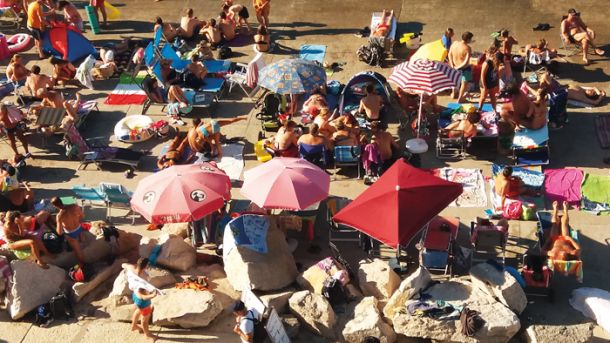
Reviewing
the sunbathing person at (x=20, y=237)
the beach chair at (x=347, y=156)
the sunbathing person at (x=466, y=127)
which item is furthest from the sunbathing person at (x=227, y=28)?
the sunbathing person at (x=20, y=237)

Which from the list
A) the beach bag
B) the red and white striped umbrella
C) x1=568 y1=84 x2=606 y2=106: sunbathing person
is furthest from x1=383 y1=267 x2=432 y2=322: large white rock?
x1=568 y1=84 x2=606 y2=106: sunbathing person

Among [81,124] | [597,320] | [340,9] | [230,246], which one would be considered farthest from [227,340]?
[340,9]

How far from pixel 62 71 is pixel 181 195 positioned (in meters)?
8.30

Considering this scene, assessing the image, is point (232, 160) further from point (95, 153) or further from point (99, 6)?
point (99, 6)

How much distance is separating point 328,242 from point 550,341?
4.47 m

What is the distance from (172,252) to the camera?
13719mm

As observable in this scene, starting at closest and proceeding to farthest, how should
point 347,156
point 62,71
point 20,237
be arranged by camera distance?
point 20,237
point 347,156
point 62,71

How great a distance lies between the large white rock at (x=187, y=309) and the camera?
41.0 feet

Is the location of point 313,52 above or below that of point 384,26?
below

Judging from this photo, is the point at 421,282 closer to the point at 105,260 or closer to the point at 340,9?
the point at 105,260

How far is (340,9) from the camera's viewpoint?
22.7 meters

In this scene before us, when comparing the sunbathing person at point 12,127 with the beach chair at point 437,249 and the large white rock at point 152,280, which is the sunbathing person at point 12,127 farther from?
the beach chair at point 437,249

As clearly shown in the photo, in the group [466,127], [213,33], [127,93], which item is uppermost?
[213,33]

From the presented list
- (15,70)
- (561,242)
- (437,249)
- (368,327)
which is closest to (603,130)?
(561,242)
